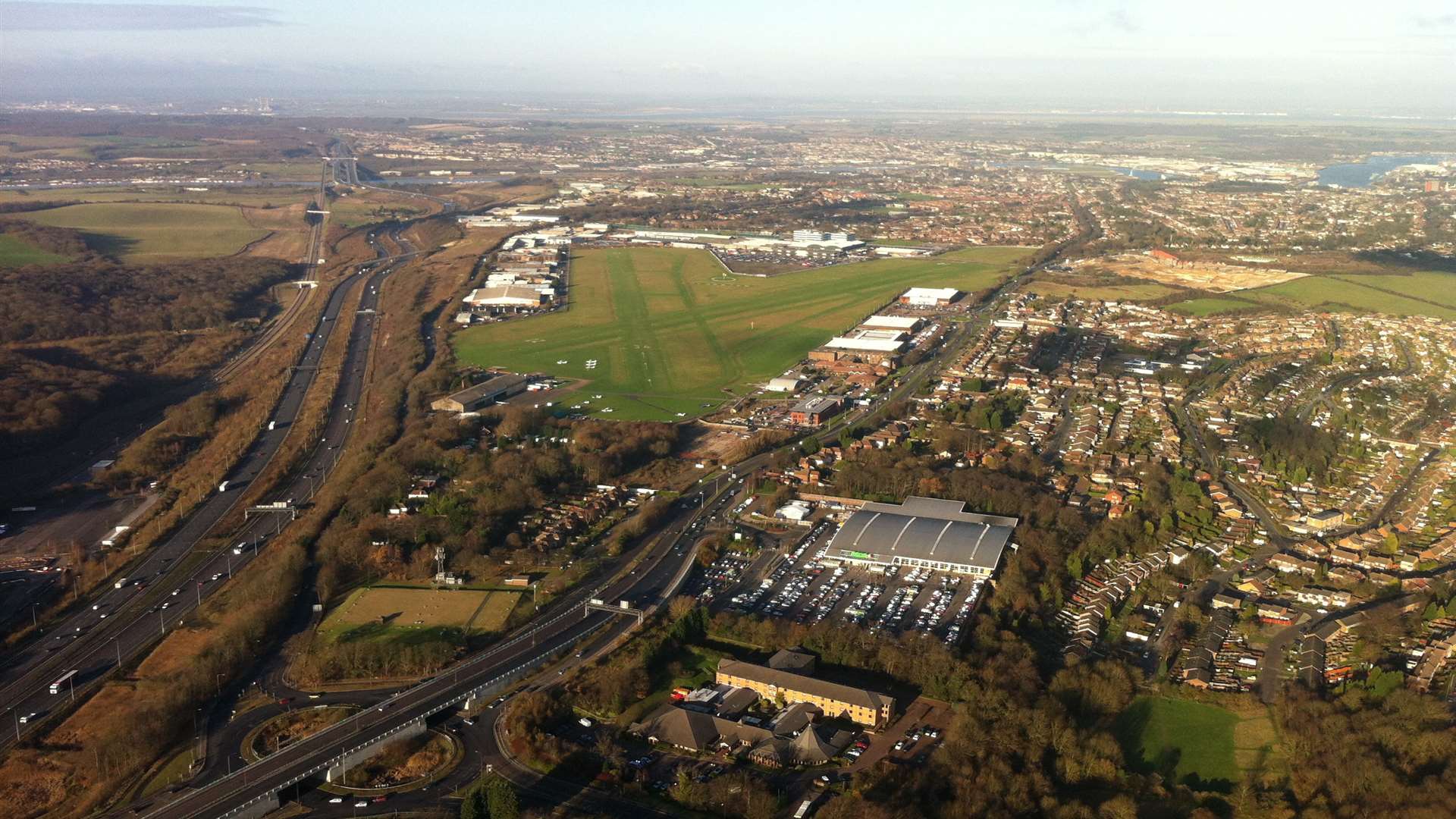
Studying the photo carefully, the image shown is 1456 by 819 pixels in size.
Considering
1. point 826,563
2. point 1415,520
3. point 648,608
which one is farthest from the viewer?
point 1415,520

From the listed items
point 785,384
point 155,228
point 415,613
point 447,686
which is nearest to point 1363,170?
point 785,384

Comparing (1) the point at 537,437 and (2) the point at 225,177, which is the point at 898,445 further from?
(2) the point at 225,177

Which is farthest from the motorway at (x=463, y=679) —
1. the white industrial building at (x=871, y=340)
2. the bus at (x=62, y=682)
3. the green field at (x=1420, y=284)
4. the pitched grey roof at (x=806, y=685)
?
the green field at (x=1420, y=284)

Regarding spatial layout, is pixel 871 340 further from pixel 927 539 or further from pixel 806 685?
pixel 806 685

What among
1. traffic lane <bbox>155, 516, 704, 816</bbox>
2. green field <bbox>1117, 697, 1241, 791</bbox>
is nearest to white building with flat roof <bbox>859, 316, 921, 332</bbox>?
traffic lane <bbox>155, 516, 704, 816</bbox>

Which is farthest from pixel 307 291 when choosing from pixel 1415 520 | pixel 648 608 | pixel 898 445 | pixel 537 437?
pixel 1415 520

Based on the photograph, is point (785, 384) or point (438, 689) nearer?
point (438, 689)

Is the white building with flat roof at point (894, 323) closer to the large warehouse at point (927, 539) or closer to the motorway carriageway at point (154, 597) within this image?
the large warehouse at point (927, 539)
